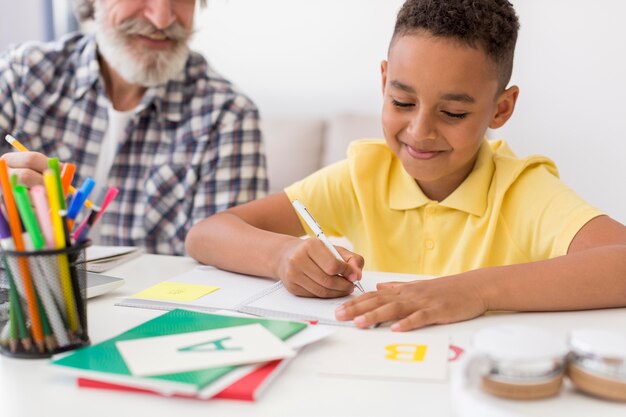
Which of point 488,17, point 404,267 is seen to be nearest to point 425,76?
point 488,17

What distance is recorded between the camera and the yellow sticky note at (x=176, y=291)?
99 cm

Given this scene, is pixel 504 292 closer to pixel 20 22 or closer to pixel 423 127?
pixel 423 127

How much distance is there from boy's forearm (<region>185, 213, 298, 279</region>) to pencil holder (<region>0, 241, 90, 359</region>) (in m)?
0.37

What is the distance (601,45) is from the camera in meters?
2.35

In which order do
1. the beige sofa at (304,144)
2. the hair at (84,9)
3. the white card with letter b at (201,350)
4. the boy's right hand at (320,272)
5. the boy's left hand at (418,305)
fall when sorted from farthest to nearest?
the beige sofa at (304,144)
the hair at (84,9)
the boy's right hand at (320,272)
the boy's left hand at (418,305)
the white card with letter b at (201,350)

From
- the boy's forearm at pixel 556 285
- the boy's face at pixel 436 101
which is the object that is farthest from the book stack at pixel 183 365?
the boy's face at pixel 436 101

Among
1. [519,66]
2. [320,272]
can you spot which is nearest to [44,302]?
[320,272]

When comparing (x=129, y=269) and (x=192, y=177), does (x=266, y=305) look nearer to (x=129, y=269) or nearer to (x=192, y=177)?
(x=129, y=269)

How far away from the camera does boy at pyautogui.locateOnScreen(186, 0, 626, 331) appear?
0.94 meters

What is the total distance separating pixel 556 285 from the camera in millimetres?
951

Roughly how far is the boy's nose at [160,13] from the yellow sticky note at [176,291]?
3.43 ft

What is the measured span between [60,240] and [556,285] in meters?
0.61

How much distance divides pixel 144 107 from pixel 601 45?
145cm

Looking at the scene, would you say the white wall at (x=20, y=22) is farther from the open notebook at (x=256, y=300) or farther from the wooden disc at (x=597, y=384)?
the wooden disc at (x=597, y=384)
